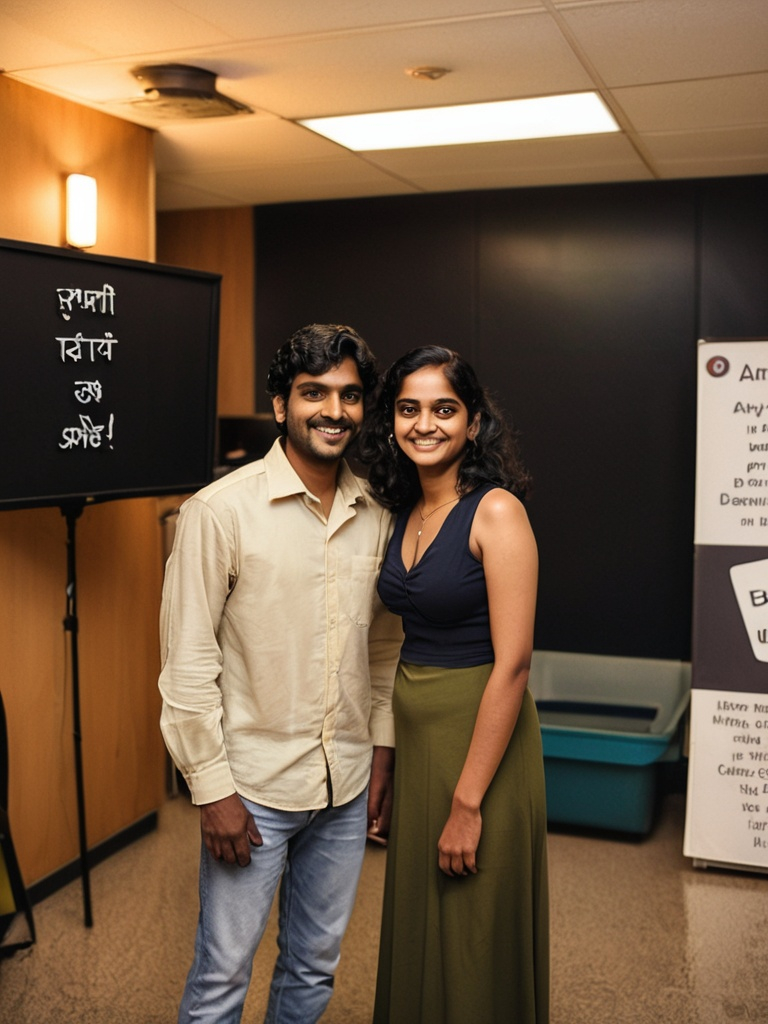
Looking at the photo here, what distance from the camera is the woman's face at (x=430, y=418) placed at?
7.06ft

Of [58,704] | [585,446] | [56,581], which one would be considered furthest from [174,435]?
[585,446]

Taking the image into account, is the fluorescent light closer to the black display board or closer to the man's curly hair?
the black display board

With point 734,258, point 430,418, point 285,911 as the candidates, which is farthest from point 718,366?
point 285,911

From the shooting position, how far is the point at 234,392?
203 inches

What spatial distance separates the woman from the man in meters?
0.11

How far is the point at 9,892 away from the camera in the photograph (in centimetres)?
302

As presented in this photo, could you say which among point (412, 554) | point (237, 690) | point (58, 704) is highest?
point (412, 554)

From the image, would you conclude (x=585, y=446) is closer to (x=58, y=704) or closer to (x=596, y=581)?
(x=596, y=581)

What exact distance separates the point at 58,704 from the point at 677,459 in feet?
Result: 8.44

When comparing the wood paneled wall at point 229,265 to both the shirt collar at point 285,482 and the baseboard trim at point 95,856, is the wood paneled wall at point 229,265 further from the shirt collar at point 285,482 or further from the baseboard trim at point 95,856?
the shirt collar at point 285,482

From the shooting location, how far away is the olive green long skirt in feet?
6.98

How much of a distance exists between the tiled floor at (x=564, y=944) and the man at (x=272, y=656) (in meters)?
0.90

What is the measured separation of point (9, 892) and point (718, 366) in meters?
2.79

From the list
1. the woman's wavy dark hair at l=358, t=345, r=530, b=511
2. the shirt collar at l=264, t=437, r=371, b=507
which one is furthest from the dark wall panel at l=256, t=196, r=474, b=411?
the shirt collar at l=264, t=437, r=371, b=507
